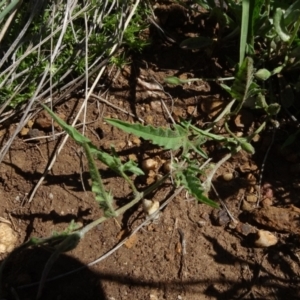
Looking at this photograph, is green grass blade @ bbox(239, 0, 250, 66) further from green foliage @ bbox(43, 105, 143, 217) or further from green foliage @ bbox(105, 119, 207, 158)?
green foliage @ bbox(43, 105, 143, 217)

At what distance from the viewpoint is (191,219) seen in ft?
5.89

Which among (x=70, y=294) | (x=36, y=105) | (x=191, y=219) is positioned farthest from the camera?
(x=36, y=105)

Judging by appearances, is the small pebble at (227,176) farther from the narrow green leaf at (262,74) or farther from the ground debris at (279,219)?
the narrow green leaf at (262,74)

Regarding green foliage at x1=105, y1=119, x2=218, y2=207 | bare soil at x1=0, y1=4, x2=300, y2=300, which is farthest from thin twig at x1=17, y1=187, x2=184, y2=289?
green foliage at x1=105, y1=119, x2=218, y2=207

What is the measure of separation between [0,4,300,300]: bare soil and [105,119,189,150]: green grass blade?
270mm

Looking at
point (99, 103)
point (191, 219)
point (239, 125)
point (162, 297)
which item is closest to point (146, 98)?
point (99, 103)

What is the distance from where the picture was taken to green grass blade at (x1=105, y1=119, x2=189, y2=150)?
1.51 m

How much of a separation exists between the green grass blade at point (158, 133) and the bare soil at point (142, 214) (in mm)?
270

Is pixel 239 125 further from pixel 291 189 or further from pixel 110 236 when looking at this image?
pixel 110 236

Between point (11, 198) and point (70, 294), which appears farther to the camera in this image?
point (11, 198)

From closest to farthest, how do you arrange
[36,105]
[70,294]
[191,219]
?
[70,294] < [191,219] < [36,105]

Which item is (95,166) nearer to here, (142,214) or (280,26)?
(142,214)

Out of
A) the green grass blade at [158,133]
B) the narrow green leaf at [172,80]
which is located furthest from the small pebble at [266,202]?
the narrow green leaf at [172,80]

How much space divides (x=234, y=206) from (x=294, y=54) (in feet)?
1.74
